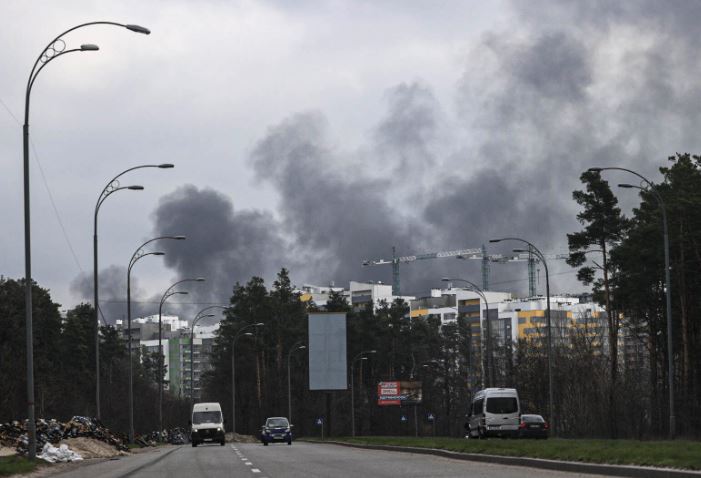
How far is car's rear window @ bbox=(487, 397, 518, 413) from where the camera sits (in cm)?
5547

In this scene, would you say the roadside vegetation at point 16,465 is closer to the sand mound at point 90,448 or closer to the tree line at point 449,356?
the sand mound at point 90,448

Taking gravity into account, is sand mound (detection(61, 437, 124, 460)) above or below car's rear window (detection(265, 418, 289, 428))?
above

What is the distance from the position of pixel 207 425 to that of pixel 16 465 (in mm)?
38644

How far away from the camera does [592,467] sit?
2380cm

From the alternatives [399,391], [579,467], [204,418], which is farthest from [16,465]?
[399,391]

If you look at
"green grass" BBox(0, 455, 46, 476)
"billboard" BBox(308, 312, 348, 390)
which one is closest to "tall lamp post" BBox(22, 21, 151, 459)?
"green grass" BBox(0, 455, 46, 476)

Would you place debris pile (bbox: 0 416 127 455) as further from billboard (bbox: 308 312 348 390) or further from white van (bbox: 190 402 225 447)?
billboard (bbox: 308 312 348 390)

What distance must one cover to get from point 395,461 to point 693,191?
46.0 meters

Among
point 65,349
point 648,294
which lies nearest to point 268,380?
point 65,349

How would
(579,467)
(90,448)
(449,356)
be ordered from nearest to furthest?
(579,467), (90,448), (449,356)

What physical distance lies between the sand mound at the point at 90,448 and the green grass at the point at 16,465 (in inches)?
410

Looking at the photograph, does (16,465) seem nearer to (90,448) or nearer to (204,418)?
(90,448)

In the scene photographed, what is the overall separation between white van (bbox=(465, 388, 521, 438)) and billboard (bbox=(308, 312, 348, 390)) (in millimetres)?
42326

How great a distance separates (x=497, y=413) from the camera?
55.4 m
